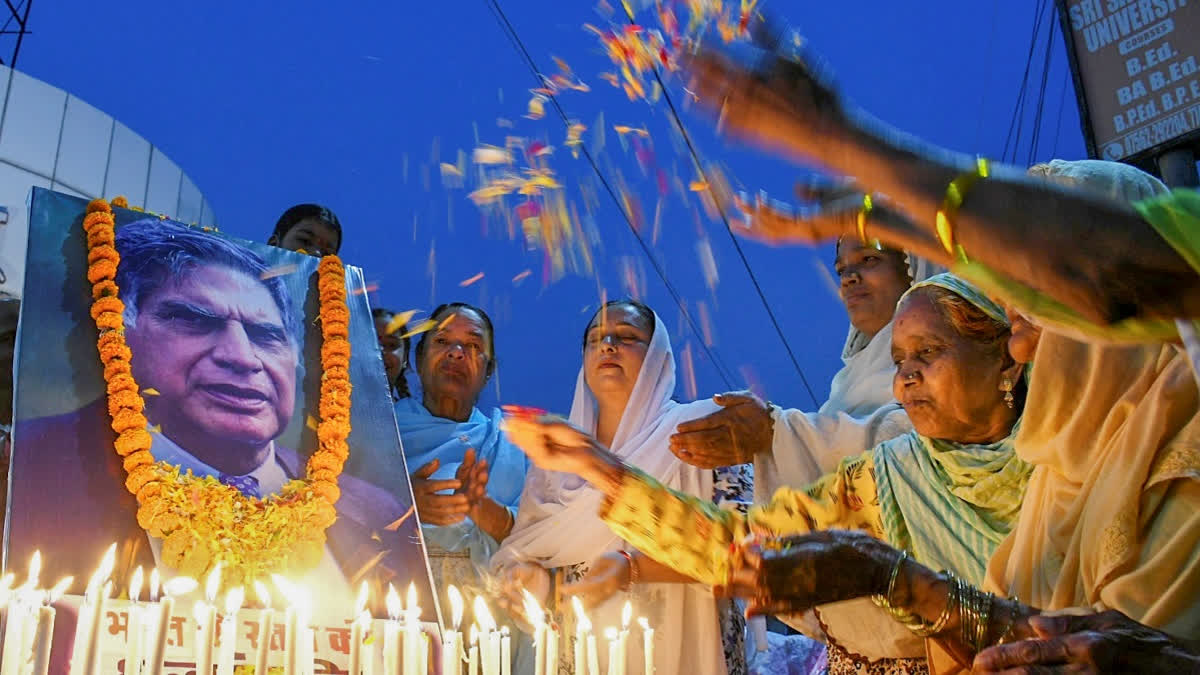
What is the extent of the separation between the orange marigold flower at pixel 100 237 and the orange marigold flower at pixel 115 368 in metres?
0.56

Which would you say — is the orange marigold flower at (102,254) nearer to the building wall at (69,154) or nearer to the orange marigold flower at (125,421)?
the orange marigold flower at (125,421)

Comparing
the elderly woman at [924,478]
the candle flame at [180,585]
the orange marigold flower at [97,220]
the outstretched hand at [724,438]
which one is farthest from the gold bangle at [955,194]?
the orange marigold flower at [97,220]

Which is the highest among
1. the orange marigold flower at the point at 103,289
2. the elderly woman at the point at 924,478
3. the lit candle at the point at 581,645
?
the orange marigold flower at the point at 103,289

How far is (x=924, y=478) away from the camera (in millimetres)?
2912

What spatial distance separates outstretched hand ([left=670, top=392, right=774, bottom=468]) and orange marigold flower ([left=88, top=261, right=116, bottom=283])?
7.74ft

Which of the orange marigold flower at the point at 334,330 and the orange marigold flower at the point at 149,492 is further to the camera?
the orange marigold flower at the point at 334,330

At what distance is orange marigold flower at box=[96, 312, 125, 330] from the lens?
3836 mm

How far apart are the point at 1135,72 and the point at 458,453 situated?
635 cm

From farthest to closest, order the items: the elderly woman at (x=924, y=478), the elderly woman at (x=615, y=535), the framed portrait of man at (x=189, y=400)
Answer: the elderly woman at (x=615, y=535)
the framed portrait of man at (x=189, y=400)
the elderly woman at (x=924, y=478)

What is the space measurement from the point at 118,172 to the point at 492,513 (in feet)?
25.9

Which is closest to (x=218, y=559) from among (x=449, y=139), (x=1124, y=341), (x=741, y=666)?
(x=741, y=666)

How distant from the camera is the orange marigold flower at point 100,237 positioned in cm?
402

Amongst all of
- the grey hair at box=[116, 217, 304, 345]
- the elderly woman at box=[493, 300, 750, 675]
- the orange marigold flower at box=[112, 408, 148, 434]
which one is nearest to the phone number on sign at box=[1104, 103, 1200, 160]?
the elderly woman at box=[493, 300, 750, 675]

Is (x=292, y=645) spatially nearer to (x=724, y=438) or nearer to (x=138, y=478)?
(x=138, y=478)
